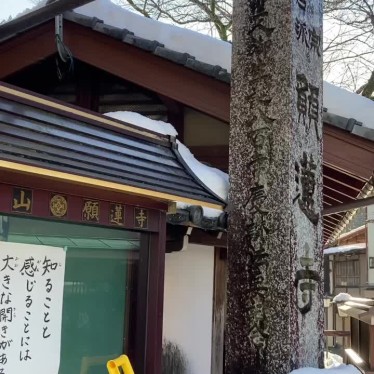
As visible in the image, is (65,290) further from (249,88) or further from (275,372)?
(249,88)

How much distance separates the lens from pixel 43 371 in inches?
141

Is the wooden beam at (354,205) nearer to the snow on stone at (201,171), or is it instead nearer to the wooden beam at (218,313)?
the wooden beam at (218,313)

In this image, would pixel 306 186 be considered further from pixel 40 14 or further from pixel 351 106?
pixel 40 14

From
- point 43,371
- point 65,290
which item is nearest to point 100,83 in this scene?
point 65,290

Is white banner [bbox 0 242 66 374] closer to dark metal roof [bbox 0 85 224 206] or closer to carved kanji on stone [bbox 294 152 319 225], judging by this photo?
dark metal roof [bbox 0 85 224 206]

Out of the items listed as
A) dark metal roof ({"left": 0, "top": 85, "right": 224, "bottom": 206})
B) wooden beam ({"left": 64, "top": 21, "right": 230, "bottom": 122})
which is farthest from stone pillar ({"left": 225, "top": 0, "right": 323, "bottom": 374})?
wooden beam ({"left": 64, "top": 21, "right": 230, "bottom": 122})

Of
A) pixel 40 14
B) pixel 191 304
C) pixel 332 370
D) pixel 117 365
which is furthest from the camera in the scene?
pixel 191 304

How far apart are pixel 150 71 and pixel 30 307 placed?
10.9ft

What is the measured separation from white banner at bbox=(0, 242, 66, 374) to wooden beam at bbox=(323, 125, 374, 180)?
9.57 feet

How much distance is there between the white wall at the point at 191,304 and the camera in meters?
6.46

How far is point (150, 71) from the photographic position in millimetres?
6105

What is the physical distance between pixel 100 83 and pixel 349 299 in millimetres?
5667

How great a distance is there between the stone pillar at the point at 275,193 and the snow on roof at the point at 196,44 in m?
1.36

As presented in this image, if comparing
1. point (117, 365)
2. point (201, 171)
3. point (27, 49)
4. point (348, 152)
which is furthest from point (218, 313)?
point (27, 49)
